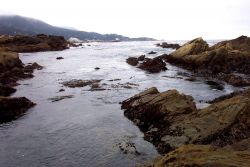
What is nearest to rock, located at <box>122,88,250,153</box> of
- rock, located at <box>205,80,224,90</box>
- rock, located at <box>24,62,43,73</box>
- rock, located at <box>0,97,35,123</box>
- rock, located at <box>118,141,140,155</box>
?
rock, located at <box>118,141,140,155</box>

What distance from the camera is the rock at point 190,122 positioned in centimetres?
2330

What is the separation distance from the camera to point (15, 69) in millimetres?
60219

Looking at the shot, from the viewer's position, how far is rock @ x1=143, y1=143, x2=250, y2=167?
42.9 feet

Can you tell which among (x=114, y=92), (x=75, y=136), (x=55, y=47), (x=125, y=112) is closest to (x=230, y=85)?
(x=114, y=92)

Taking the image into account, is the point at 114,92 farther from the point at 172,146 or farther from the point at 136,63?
the point at 136,63

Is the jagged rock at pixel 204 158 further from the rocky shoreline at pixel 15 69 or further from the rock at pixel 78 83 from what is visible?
the rock at pixel 78 83

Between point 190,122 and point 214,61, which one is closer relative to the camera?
point 190,122

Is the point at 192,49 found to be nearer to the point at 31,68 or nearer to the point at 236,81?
the point at 236,81

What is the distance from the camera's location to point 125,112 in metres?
32.8

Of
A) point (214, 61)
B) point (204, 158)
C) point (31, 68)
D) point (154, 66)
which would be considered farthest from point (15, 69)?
point (204, 158)

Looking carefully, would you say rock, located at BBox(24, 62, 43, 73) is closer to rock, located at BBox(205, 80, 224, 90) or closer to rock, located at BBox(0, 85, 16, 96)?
rock, located at BBox(0, 85, 16, 96)

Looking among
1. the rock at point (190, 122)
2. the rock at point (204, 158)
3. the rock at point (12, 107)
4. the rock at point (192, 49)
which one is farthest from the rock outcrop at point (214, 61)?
the rock at point (204, 158)

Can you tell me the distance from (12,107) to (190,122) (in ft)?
58.3

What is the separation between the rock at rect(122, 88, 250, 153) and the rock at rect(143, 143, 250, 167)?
7.39 metres
